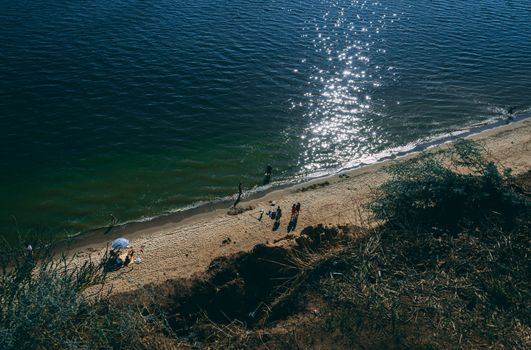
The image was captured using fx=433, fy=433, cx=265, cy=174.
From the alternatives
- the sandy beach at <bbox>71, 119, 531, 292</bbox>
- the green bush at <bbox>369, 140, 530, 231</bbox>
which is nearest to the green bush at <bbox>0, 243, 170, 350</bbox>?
the sandy beach at <bbox>71, 119, 531, 292</bbox>

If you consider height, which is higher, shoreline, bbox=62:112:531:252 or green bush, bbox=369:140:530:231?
green bush, bbox=369:140:530:231

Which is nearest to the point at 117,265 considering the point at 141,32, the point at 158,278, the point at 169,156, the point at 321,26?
the point at 158,278

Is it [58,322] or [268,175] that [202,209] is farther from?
[58,322]

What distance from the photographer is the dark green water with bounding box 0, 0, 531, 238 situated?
29.7 meters

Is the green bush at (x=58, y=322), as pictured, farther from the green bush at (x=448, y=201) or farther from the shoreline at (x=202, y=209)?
the green bush at (x=448, y=201)

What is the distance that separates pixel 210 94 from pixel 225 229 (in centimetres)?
1694

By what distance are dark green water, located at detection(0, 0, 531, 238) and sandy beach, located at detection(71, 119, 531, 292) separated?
5.39 ft

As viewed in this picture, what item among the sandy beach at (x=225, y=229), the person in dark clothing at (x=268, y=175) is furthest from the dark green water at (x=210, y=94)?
the sandy beach at (x=225, y=229)

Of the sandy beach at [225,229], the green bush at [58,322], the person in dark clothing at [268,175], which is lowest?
the sandy beach at [225,229]

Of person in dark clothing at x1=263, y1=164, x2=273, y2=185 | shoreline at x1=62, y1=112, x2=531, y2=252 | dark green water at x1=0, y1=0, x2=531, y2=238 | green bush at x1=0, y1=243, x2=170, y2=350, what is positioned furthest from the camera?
person in dark clothing at x1=263, y1=164, x2=273, y2=185

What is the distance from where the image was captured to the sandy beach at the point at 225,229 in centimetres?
2295

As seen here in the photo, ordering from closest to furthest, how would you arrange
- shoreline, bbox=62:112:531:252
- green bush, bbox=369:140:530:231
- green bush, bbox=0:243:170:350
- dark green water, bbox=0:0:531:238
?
green bush, bbox=0:243:170:350
green bush, bbox=369:140:530:231
shoreline, bbox=62:112:531:252
dark green water, bbox=0:0:531:238

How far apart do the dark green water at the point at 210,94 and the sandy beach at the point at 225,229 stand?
5.39 feet

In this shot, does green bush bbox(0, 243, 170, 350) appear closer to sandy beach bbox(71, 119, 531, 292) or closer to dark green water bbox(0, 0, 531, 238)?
sandy beach bbox(71, 119, 531, 292)
